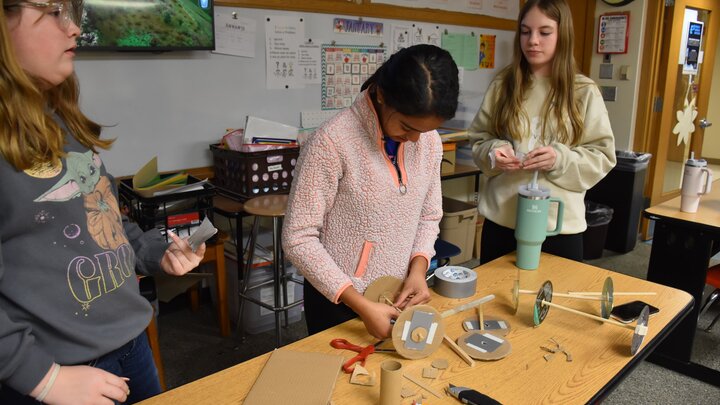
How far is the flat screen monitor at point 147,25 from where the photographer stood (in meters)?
2.41

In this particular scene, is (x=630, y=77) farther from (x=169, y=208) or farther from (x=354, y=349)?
(x=354, y=349)

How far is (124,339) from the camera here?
105 cm

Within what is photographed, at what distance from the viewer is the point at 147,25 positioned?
2551 millimetres

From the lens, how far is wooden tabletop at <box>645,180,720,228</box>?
230cm

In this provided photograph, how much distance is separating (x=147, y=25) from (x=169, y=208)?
2.81 feet

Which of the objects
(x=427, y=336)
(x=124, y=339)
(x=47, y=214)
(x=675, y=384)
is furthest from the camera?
(x=675, y=384)

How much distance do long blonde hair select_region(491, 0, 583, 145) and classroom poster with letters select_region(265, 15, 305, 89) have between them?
5.32 feet

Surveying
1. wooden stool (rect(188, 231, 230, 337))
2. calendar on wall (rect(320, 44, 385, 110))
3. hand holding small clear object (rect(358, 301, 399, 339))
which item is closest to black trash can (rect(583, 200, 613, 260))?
calendar on wall (rect(320, 44, 385, 110))

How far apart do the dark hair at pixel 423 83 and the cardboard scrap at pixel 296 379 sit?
54cm

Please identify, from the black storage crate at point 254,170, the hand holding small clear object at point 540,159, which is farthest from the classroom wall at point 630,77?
the hand holding small clear object at point 540,159

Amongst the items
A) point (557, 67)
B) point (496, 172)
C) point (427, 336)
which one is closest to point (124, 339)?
point (427, 336)

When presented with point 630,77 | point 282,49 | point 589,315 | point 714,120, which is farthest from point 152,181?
point 714,120

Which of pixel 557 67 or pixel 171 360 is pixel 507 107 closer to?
pixel 557 67

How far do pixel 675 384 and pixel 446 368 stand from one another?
187cm
